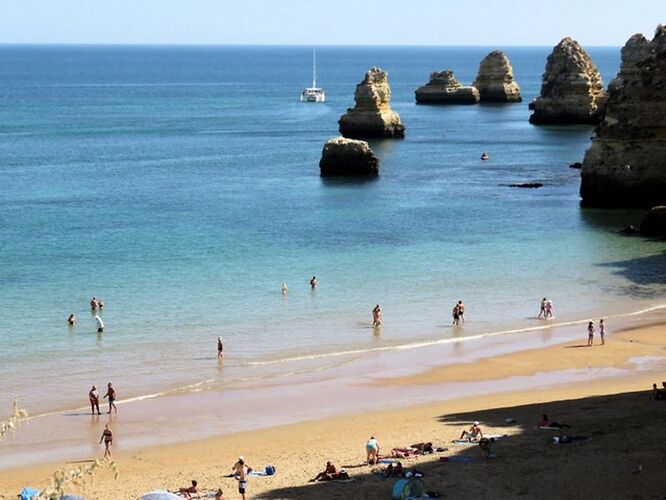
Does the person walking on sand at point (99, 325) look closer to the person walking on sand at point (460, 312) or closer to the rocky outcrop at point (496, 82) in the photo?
the person walking on sand at point (460, 312)

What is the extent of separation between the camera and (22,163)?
289 ft

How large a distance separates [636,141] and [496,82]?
100 meters

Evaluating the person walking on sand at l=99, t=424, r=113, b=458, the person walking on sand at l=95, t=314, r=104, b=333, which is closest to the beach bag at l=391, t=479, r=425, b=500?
the person walking on sand at l=99, t=424, r=113, b=458

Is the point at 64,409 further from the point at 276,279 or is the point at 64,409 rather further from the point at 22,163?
the point at 22,163

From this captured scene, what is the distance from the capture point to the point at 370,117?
353 ft

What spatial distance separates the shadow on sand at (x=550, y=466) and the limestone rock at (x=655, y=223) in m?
29.1

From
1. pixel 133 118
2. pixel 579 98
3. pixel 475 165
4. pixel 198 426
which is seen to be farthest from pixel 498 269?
pixel 133 118

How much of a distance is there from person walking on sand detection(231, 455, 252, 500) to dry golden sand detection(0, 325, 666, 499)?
30 centimetres

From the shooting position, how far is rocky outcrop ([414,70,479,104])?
525 ft

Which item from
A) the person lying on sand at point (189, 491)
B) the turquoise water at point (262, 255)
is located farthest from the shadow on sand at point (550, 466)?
the turquoise water at point (262, 255)

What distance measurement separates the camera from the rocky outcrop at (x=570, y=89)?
119062 mm

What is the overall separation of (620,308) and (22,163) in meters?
55.8

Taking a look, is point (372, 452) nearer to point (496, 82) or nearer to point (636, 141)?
point (636, 141)

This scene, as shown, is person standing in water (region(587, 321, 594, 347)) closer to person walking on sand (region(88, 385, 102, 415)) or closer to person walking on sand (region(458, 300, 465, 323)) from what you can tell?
person walking on sand (region(458, 300, 465, 323))
